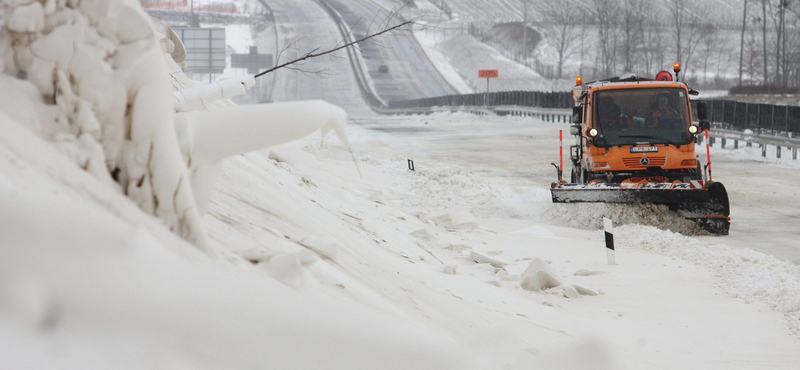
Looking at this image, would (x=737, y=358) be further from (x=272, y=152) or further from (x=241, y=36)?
(x=241, y=36)

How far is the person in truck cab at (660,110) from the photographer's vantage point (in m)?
15.6

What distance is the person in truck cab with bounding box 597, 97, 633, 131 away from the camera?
15695 mm

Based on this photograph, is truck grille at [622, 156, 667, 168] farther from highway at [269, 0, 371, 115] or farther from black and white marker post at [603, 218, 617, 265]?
highway at [269, 0, 371, 115]

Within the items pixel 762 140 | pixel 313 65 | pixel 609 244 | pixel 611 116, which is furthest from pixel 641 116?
pixel 313 65

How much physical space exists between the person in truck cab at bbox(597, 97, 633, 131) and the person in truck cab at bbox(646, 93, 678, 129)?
0.34 m

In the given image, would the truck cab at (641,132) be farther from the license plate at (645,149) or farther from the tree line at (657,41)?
the tree line at (657,41)

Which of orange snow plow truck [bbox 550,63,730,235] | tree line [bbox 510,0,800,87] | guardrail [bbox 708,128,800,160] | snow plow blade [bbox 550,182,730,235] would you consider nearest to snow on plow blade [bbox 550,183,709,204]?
snow plow blade [bbox 550,182,730,235]

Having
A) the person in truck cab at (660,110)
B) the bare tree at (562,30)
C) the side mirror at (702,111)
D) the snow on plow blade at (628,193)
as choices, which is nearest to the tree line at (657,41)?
the bare tree at (562,30)

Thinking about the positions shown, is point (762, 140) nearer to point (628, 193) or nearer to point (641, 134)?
point (641, 134)

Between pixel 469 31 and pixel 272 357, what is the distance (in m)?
119

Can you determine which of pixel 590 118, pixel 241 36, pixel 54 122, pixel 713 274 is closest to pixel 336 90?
pixel 241 36

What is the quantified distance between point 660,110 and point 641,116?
1.01 feet

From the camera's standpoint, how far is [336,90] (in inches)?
3305

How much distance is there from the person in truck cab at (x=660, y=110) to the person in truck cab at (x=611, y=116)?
1.13 ft
